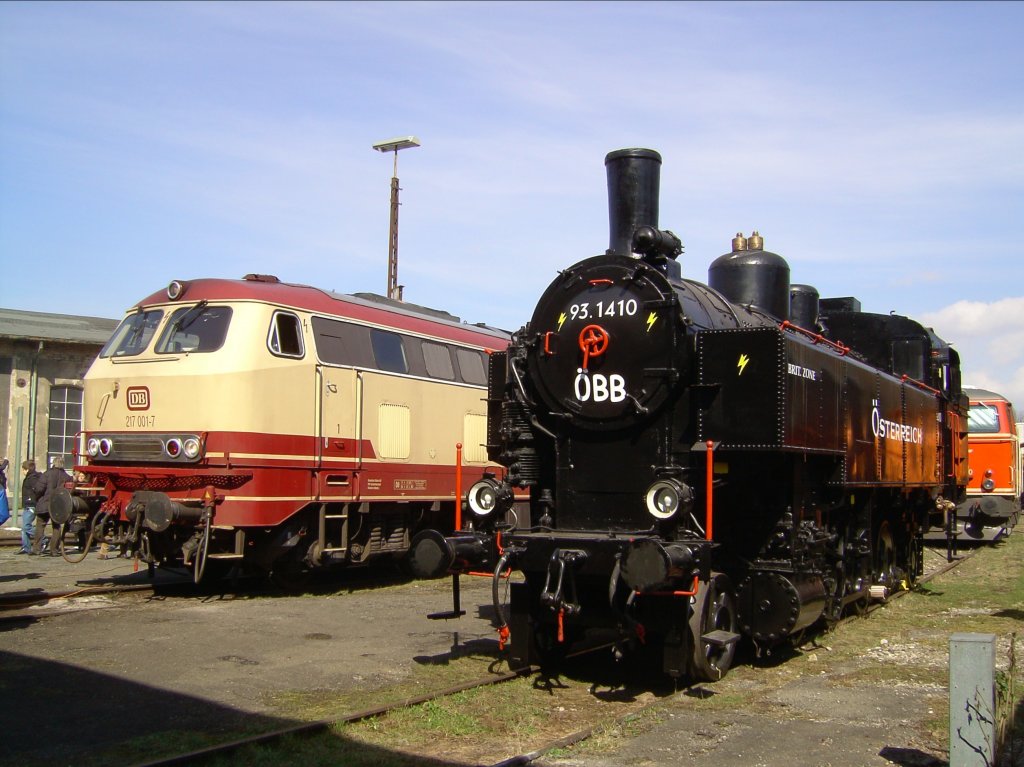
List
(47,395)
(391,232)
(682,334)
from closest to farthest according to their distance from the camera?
(682,334), (47,395), (391,232)

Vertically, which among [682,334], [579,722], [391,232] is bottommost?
[579,722]

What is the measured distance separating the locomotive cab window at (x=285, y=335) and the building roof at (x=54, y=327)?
338 inches

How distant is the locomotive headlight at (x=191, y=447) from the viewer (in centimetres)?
1086

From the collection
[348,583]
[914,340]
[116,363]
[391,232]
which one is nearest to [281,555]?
[348,583]

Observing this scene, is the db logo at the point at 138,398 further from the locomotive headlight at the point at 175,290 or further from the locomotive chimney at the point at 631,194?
the locomotive chimney at the point at 631,194

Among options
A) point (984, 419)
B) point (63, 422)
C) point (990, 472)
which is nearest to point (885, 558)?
point (990, 472)

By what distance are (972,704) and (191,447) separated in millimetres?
8171

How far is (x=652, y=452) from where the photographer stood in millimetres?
7555

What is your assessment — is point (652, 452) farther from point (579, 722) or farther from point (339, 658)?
point (339, 658)

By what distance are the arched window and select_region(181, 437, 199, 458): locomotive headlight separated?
1146 cm

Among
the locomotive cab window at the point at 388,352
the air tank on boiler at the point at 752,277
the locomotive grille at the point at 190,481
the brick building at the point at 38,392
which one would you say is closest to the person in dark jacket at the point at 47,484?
the brick building at the point at 38,392

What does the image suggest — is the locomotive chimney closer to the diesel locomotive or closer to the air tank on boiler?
the air tank on boiler

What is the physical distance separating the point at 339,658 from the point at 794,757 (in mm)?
4090

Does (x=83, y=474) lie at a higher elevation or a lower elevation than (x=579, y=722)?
higher
